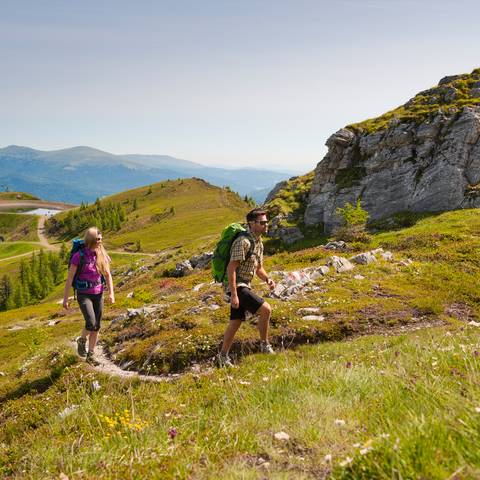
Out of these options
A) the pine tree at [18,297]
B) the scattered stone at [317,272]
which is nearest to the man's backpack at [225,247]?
the scattered stone at [317,272]

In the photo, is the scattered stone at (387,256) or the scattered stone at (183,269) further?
the scattered stone at (183,269)

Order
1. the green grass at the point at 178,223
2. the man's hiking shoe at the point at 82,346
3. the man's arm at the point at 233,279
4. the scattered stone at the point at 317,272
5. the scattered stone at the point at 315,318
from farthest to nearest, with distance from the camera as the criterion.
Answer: the green grass at the point at 178,223 → the scattered stone at the point at 317,272 → the scattered stone at the point at 315,318 → the man's hiking shoe at the point at 82,346 → the man's arm at the point at 233,279

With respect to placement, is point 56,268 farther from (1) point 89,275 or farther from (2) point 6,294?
(1) point 89,275

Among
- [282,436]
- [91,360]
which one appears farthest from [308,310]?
[282,436]

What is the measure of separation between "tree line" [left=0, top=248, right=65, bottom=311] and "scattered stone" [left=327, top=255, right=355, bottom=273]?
119 m

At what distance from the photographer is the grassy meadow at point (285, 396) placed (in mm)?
3846

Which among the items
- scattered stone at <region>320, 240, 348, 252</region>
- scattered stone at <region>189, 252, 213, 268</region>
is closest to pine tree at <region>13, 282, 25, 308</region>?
scattered stone at <region>189, 252, 213, 268</region>

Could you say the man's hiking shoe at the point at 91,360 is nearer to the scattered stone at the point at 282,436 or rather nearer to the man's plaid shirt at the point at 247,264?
the man's plaid shirt at the point at 247,264

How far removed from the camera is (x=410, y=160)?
39562mm

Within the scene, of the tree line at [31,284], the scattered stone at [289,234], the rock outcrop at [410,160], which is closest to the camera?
the rock outcrop at [410,160]

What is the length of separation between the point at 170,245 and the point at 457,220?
107051 millimetres

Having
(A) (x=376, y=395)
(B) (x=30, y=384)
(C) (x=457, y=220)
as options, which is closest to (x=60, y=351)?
(B) (x=30, y=384)

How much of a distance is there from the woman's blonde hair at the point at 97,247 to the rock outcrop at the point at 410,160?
2971 centimetres

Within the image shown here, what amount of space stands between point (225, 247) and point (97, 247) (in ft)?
15.5
